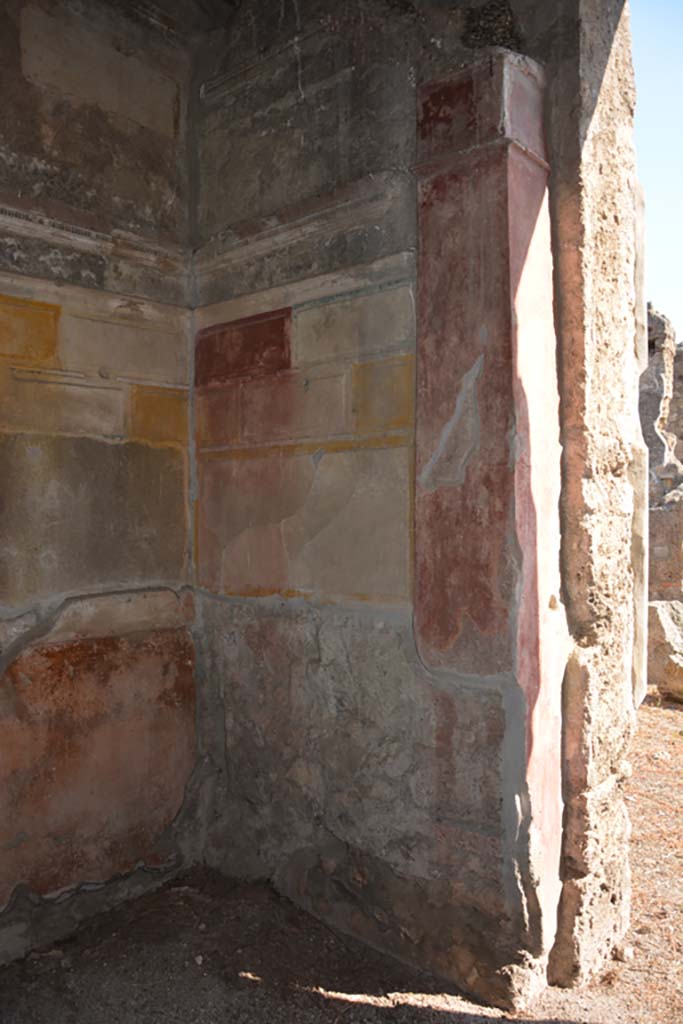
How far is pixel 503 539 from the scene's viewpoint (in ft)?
6.51

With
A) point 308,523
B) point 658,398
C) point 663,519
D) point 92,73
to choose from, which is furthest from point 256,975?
point 658,398

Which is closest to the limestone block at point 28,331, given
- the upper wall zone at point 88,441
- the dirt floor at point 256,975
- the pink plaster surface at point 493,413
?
the upper wall zone at point 88,441

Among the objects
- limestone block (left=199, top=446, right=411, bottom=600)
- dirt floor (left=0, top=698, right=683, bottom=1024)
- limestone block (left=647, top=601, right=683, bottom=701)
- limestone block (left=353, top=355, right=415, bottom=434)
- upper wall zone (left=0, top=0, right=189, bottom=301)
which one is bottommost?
dirt floor (left=0, top=698, right=683, bottom=1024)

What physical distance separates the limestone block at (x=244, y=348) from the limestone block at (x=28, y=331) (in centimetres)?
53

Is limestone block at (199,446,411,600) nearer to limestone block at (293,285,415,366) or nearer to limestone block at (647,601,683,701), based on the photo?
limestone block at (293,285,415,366)

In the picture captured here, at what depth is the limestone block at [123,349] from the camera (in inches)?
98.7

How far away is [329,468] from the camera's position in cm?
242

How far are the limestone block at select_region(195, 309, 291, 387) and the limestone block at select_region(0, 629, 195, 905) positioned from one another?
929 millimetres

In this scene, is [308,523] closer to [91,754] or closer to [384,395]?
[384,395]

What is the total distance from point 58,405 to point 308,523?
85 cm

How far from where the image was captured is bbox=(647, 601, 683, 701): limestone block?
17.1 feet

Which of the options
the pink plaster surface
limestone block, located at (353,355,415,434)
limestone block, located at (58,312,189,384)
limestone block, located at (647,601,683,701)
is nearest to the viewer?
the pink plaster surface

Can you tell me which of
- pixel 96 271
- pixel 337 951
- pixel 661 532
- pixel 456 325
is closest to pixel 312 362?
pixel 456 325

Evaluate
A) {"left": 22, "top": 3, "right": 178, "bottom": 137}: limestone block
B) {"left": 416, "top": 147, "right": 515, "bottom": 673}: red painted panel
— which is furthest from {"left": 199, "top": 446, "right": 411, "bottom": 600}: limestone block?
{"left": 22, "top": 3, "right": 178, "bottom": 137}: limestone block
